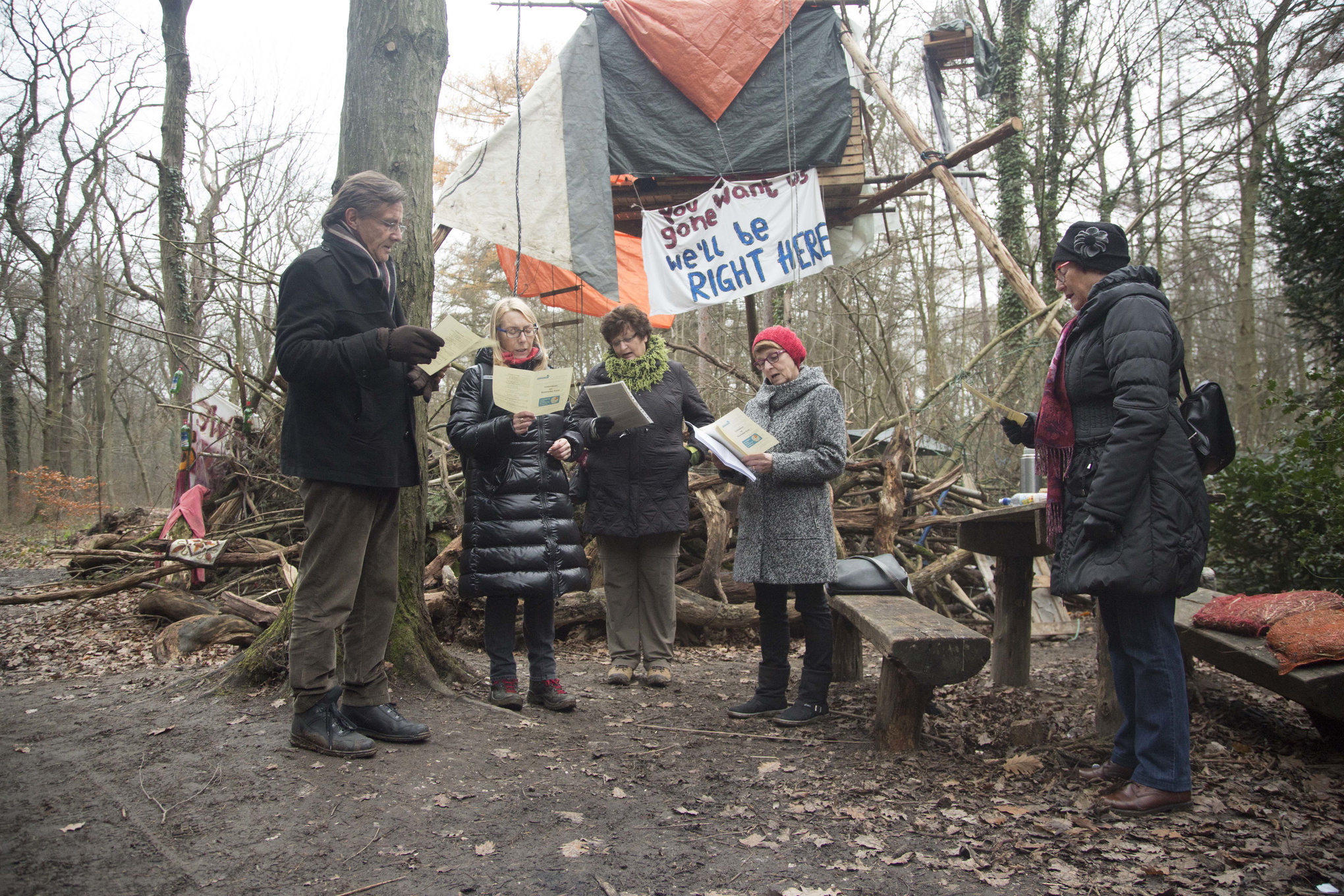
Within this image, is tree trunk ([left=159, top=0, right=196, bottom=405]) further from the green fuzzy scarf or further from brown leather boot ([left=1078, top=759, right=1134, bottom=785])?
brown leather boot ([left=1078, top=759, right=1134, bottom=785])

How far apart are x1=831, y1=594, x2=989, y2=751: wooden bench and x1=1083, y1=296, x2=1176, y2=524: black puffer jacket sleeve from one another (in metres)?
0.73

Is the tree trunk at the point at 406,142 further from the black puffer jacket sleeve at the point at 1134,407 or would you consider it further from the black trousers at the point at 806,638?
the black puffer jacket sleeve at the point at 1134,407

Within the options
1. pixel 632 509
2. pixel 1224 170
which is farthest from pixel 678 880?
pixel 1224 170

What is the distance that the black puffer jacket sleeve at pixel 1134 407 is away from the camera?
Answer: 8.53ft

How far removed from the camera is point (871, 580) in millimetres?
4250

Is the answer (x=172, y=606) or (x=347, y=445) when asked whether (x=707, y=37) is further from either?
(x=172, y=606)

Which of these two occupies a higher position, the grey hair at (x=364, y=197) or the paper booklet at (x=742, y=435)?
the grey hair at (x=364, y=197)

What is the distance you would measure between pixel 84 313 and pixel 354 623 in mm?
22288

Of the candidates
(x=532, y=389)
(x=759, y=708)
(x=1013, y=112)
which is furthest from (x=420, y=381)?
(x=1013, y=112)

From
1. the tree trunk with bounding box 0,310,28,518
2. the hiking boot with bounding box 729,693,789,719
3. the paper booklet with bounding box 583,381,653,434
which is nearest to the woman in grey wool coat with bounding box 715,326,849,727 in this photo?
the hiking boot with bounding box 729,693,789,719

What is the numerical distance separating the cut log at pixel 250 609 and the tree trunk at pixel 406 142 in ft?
7.16

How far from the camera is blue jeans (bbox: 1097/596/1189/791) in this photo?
2674 mm

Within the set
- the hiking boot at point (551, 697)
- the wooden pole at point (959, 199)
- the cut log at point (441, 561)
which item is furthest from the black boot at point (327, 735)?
the wooden pole at point (959, 199)

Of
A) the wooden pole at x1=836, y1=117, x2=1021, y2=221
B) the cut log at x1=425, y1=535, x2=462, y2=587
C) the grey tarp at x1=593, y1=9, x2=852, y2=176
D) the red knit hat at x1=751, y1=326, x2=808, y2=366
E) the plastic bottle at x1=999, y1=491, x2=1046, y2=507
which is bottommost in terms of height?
the cut log at x1=425, y1=535, x2=462, y2=587
